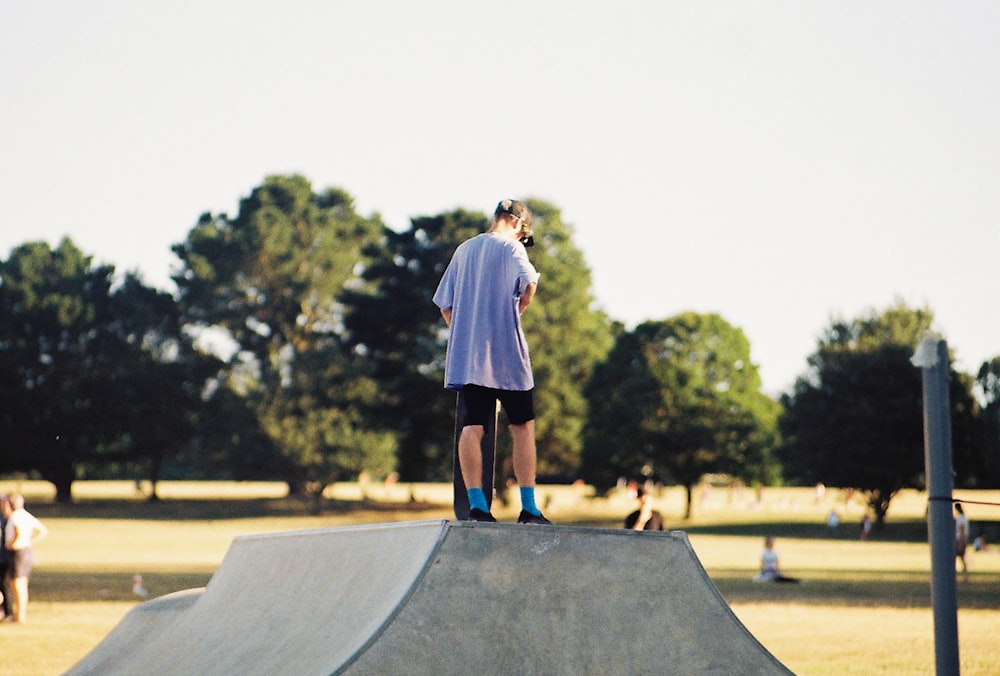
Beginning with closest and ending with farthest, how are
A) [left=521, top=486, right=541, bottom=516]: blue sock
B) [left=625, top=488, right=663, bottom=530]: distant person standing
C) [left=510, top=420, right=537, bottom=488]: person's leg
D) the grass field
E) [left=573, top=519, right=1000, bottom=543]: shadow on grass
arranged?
1. [left=510, top=420, right=537, bottom=488]: person's leg
2. [left=521, top=486, right=541, bottom=516]: blue sock
3. the grass field
4. [left=625, top=488, right=663, bottom=530]: distant person standing
5. [left=573, top=519, right=1000, bottom=543]: shadow on grass

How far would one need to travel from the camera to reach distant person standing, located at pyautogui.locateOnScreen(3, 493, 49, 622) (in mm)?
17109

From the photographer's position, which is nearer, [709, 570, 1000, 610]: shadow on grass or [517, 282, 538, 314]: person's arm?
[517, 282, 538, 314]: person's arm

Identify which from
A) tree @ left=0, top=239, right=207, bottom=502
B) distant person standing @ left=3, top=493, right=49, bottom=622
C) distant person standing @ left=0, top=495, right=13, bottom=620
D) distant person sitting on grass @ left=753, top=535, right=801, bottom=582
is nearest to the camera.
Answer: distant person standing @ left=3, top=493, right=49, bottom=622

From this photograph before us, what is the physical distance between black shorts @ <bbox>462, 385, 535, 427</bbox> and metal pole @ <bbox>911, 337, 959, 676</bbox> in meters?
2.24

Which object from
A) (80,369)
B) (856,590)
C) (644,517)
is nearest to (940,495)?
(644,517)

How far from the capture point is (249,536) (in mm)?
9125

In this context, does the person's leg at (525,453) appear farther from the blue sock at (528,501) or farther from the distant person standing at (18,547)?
the distant person standing at (18,547)

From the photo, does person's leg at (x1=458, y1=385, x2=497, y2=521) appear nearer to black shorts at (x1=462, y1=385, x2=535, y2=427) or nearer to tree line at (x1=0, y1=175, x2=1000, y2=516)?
black shorts at (x1=462, y1=385, x2=535, y2=427)

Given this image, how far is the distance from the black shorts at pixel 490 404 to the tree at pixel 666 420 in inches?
2179

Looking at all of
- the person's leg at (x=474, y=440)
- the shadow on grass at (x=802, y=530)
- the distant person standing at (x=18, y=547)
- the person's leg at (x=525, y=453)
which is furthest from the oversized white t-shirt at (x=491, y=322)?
the shadow on grass at (x=802, y=530)

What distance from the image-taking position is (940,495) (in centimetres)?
539

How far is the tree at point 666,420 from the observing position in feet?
205

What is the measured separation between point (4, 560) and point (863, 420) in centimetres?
4541

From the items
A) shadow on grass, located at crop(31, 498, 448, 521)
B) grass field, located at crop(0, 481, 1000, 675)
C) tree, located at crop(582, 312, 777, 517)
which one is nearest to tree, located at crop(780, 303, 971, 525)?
grass field, located at crop(0, 481, 1000, 675)
